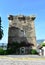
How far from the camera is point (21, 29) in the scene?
67938mm

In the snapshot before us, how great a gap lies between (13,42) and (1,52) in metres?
8.90

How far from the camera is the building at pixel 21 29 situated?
6675cm

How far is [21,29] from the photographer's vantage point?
67.9 metres

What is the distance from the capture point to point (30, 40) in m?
67.4

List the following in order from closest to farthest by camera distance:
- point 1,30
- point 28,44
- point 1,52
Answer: point 1,52 → point 1,30 → point 28,44

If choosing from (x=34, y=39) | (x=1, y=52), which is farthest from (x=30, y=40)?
(x=1, y=52)

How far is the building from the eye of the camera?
66750 mm

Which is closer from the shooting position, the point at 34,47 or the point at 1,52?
the point at 1,52

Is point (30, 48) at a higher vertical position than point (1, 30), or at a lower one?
lower

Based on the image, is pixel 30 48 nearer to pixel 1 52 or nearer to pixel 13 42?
pixel 13 42

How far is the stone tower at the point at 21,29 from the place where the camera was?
2628 inches

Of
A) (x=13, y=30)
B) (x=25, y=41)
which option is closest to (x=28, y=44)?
(x=25, y=41)

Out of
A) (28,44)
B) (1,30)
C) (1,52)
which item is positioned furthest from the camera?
(28,44)

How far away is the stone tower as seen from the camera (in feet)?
219
